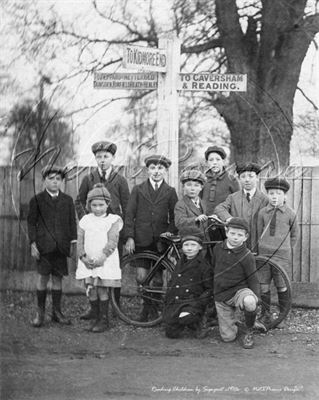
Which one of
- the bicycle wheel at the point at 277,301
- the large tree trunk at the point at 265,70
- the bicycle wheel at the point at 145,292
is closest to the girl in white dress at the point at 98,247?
the bicycle wheel at the point at 145,292

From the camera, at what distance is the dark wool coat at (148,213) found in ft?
13.8

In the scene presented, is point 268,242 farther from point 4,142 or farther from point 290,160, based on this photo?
point 4,142

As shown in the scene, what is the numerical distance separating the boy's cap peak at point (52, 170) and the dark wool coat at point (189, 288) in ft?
2.80

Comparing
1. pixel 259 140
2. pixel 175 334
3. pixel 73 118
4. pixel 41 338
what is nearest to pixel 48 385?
pixel 41 338

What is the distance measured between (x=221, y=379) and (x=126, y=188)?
1188 millimetres

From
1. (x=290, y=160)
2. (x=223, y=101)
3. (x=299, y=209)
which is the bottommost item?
(x=299, y=209)

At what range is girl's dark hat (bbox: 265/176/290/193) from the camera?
4.27 metres

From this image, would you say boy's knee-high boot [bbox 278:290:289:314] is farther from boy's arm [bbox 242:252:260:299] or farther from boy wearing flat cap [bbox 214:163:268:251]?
boy wearing flat cap [bbox 214:163:268:251]

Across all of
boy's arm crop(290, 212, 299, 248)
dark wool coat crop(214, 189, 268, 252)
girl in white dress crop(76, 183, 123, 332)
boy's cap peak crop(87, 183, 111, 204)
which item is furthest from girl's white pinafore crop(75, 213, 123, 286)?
boy's arm crop(290, 212, 299, 248)

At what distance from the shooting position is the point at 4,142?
4.20 m

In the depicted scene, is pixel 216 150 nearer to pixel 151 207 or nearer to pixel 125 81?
pixel 151 207

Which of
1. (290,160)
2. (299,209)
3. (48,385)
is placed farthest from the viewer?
(299,209)

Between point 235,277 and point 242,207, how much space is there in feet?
1.35

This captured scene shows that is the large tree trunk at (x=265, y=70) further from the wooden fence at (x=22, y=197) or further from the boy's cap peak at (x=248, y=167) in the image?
the wooden fence at (x=22, y=197)
